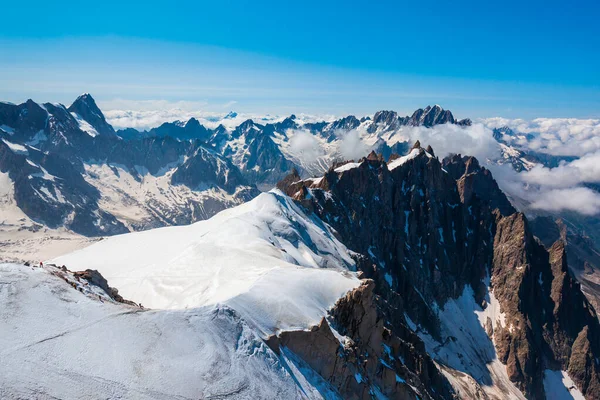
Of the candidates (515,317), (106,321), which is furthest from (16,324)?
(515,317)

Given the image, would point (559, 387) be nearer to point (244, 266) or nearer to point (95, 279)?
point (244, 266)

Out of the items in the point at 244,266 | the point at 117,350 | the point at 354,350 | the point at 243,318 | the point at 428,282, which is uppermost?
the point at 117,350

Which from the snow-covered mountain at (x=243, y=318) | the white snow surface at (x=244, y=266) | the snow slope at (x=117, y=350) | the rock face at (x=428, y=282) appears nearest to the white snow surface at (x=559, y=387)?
the rock face at (x=428, y=282)

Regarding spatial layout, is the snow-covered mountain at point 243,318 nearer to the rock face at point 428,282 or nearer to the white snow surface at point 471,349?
the white snow surface at point 471,349

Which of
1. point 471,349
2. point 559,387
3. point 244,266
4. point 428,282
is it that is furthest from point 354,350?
point 559,387

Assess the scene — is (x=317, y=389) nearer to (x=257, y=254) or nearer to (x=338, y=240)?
(x=257, y=254)
